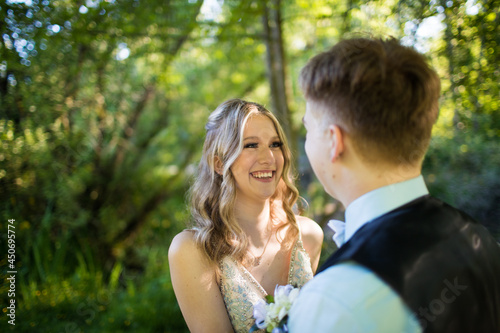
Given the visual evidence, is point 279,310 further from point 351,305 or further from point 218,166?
point 218,166

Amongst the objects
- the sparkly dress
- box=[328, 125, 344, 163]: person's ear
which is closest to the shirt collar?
box=[328, 125, 344, 163]: person's ear

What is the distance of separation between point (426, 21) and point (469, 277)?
2379 mm

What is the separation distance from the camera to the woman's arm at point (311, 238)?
8.86 ft

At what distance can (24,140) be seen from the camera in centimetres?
393

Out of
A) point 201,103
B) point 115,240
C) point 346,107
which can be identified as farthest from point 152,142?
point 346,107

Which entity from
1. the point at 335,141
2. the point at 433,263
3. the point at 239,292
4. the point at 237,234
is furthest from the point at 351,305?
the point at 237,234

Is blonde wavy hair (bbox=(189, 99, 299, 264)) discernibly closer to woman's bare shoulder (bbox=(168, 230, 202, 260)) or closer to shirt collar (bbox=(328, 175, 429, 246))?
woman's bare shoulder (bbox=(168, 230, 202, 260))

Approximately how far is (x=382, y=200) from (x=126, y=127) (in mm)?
5417

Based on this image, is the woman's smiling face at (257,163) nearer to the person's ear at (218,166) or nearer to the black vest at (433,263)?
the person's ear at (218,166)

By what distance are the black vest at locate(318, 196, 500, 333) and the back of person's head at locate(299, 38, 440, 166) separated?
0.67 feet

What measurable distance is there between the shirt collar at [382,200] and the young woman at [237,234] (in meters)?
1.17

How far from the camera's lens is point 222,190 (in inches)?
99.3

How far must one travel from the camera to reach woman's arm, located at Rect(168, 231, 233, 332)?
215 centimetres

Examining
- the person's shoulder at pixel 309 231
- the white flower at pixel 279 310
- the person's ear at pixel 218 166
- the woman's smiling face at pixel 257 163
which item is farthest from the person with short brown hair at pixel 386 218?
the person's shoulder at pixel 309 231
